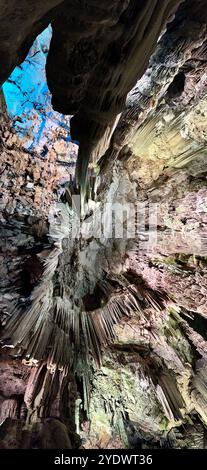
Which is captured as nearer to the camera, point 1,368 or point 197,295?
point 1,368

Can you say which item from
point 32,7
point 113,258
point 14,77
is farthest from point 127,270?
point 32,7

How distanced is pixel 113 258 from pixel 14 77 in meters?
2.50

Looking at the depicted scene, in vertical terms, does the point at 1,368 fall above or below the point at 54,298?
below

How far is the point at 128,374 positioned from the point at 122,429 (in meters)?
0.71

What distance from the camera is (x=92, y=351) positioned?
13.2 ft

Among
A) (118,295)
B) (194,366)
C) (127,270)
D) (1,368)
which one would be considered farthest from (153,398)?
(1,368)

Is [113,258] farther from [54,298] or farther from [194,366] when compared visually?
[194,366]

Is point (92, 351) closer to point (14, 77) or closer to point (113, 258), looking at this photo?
point (113, 258)

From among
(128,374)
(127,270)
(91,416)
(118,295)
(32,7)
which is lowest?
(91,416)

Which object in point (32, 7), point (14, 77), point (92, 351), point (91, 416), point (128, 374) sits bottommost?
point (91, 416)

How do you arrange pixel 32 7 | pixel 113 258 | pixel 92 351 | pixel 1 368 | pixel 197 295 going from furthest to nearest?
pixel 113 258 → pixel 92 351 → pixel 197 295 → pixel 1 368 → pixel 32 7

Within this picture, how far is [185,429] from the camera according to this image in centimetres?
417

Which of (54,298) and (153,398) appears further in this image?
(153,398)

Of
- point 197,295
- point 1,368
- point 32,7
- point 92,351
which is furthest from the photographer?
point 92,351
